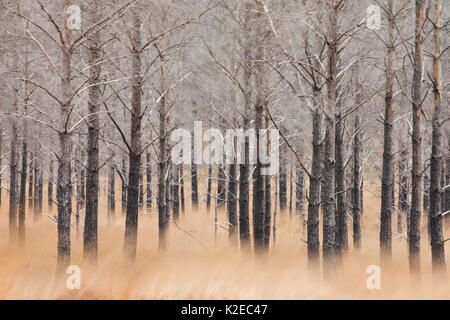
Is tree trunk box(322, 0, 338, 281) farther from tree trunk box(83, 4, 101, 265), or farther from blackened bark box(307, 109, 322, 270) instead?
tree trunk box(83, 4, 101, 265)

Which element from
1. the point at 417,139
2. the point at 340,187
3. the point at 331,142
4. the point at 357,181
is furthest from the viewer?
the point at 357,181

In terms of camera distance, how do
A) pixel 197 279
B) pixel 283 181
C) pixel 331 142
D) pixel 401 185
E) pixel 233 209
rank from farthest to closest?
pixel 283 181 → pixel 401 185 → pixel 233 209 → pixel 197 279 → pixel 331 142

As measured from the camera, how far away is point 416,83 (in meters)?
7.63

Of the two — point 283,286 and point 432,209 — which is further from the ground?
point 432,209

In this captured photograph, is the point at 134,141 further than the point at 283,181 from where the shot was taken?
No

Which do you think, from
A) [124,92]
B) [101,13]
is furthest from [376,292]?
[124,92]

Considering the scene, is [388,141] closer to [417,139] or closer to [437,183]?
[417,139]

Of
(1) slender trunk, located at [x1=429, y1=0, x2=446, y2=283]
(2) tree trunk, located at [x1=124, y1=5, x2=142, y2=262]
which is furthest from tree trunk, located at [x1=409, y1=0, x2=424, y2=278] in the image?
(2) tree trunk, located at [x1=124, y1=5, x2=142, y2=262]

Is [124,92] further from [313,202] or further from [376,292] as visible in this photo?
[376,292]

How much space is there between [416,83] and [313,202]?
9.54 feet

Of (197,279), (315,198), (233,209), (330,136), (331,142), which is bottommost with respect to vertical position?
(197,279)

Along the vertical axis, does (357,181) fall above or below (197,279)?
above

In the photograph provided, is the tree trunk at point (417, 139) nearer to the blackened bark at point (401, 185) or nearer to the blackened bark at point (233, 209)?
the blackened bark at point (233, 209)

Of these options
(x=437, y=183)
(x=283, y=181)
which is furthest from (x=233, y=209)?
(x=283, y=181)
